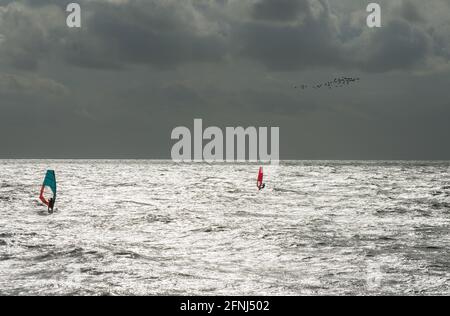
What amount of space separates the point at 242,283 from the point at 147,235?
796cm

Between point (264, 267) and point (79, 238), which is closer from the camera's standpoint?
point (264, 267)

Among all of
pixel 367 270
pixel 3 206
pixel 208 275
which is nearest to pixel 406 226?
pixel 367 270

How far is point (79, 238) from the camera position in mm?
16953

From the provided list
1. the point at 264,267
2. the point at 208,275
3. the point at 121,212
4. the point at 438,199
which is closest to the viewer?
the point at 208,275

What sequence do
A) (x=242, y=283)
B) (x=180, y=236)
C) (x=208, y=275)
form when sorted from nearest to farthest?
(x=242, y=283) → (x=208, y=275) → (x=180, y=236)

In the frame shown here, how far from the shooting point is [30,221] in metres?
21.3

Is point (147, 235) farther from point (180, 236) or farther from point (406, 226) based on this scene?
point (406, 226)

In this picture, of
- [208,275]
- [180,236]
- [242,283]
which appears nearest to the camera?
[242,283]

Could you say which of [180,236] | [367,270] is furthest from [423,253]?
[180,236]

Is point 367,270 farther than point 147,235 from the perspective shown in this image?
No

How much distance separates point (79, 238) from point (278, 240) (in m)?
6.74
